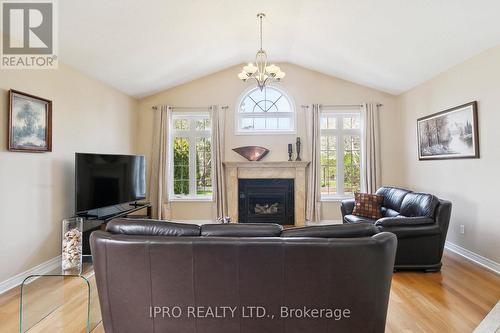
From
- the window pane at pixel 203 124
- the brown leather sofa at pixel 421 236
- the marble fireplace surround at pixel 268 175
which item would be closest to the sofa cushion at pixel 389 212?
the brown leather sofa at pixel 421 236

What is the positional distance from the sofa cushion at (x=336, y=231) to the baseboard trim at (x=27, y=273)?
3150 mm

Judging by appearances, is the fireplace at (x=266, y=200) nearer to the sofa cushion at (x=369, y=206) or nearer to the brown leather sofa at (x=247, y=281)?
the sofa cushion at (x=369, y=206)

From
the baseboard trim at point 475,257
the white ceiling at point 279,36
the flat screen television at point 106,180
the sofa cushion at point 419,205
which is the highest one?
the white ceiling at point 279,36

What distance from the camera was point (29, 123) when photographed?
336cm

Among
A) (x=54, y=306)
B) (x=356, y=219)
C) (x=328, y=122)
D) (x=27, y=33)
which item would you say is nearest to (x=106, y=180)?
(x=27, y=33)

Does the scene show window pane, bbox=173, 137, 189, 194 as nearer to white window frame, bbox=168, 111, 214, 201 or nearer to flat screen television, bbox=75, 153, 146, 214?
white window frame, bbox=168, 111, 214, 201

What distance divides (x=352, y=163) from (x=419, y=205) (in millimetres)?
2461

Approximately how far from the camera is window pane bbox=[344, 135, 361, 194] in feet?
20.4

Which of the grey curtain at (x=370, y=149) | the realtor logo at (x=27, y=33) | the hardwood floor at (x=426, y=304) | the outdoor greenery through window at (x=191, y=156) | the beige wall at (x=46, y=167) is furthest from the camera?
the outdoor greenery through window at (x=191, y=156)

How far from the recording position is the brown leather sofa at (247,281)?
6.01 ft

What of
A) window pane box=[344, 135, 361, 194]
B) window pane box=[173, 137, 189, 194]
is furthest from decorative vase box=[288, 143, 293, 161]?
window pane box=[173, 137, 189, 194]

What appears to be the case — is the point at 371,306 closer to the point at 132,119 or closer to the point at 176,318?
the point at 176,318

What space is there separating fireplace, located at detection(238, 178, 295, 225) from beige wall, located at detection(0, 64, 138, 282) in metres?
2.90

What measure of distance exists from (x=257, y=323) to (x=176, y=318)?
0.55 metres
